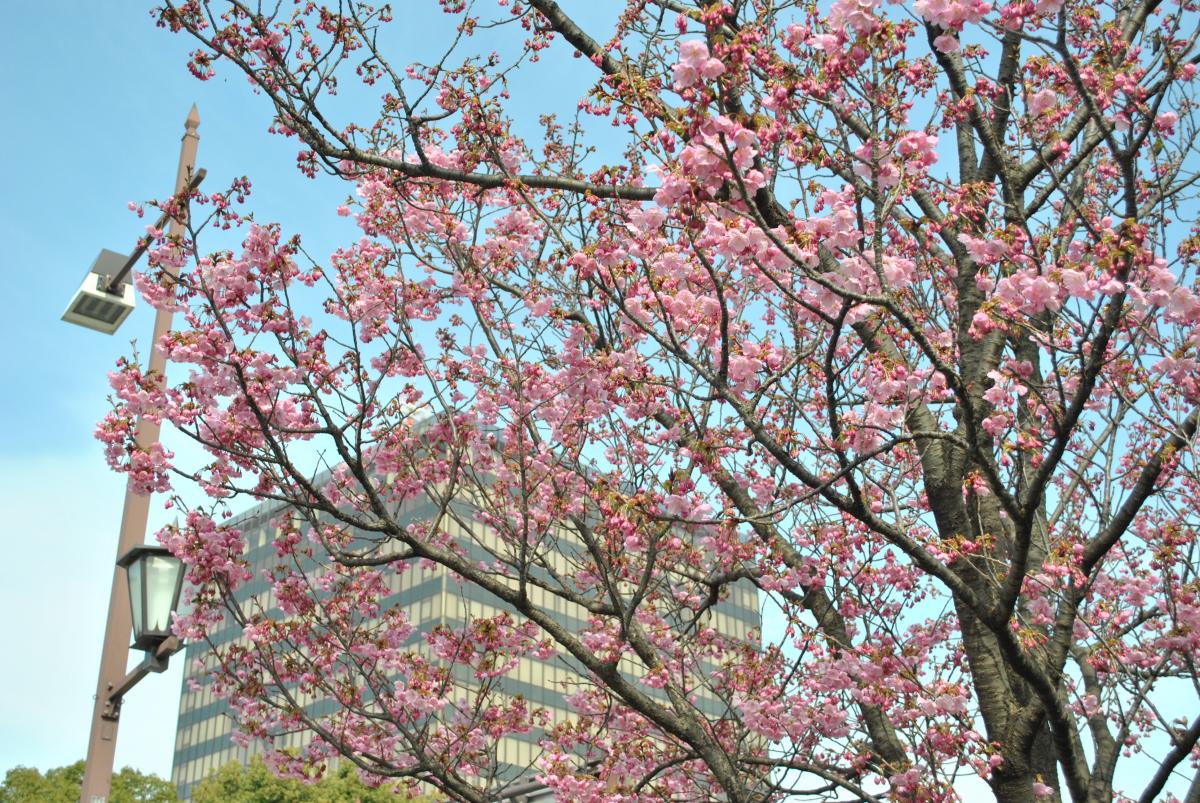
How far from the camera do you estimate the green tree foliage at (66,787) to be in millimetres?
29375

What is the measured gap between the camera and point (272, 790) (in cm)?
2809

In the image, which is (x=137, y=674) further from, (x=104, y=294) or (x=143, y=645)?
(x=104, y=294)

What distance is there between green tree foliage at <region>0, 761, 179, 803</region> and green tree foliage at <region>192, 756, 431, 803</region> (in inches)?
80.1

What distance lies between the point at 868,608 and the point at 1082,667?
196 centimetres

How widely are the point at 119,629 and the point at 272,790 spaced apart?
2339 cm

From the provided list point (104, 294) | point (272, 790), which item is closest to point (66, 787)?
point (272, 790)

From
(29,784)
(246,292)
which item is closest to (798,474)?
(246,292)

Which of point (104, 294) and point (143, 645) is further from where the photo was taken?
point (104, 294)

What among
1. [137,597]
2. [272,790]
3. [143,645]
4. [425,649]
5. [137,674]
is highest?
[425,649]

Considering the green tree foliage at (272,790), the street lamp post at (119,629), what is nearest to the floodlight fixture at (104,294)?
the street lamp post at (119,629)

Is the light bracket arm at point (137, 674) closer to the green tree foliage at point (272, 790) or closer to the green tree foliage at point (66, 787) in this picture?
the green tree foliage at point (272, 790)

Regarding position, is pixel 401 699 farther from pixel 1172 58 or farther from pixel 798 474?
pixel 1172 58

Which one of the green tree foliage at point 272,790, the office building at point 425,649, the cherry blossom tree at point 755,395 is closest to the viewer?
the cherry blossom tree at point 755,395

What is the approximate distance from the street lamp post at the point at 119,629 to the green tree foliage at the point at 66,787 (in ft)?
83.6
